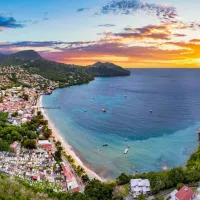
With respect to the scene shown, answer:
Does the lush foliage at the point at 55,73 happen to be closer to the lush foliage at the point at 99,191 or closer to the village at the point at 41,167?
the village at the point at 41,167

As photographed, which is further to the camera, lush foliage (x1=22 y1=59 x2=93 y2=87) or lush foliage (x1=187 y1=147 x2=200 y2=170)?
lush foliage (x1=22 y1=59 x2=93 y2=87)

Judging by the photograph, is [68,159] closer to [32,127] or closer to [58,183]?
[58,183]

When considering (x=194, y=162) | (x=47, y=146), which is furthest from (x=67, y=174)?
(x=194, y=162)

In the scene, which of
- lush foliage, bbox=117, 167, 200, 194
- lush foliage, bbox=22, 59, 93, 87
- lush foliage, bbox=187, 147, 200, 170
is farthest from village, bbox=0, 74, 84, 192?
lush foliage, bbox=22, 59, 93, 87

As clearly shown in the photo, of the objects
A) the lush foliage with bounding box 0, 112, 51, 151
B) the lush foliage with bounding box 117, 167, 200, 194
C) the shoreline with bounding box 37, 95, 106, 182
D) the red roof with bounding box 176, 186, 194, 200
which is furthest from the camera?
the lush foliage with bounding box 0, 112, 51, 151

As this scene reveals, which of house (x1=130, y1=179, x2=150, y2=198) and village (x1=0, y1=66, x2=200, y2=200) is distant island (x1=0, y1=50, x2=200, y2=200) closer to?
village (x1=0, y1=66, x2=200, y2=200)

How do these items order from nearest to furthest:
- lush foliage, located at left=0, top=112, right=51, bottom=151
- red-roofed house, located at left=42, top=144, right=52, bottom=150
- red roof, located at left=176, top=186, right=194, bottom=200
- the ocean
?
1. red roof, located at left=176, top=186, right=194, bottom=200
2. the ocean
3. lush foliage, located at left=0, top=112, right=51, bottom=151
4. red-roofed house, located at left=42, top=144, right=52, bottom=150
